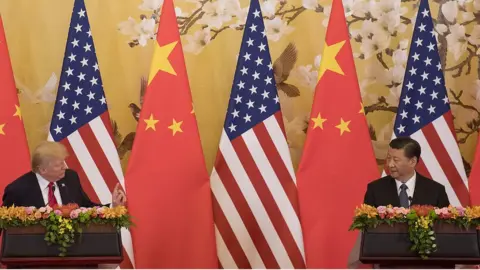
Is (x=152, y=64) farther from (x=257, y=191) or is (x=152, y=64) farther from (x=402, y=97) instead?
(x=402, y=97)

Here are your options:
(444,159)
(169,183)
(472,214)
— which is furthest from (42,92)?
(472,214)

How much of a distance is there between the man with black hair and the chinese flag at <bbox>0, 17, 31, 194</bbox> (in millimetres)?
2130

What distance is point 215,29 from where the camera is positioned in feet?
19.5

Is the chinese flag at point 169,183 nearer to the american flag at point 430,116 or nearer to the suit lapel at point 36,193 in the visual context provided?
the suit lapel at point 36,193

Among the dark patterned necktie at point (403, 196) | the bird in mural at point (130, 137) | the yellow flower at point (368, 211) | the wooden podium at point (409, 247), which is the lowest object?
the wooden podium at point (409, 247)

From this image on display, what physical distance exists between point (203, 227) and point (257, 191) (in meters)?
0.41

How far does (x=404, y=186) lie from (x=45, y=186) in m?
1.83

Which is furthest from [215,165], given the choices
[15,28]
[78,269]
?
[78,269]

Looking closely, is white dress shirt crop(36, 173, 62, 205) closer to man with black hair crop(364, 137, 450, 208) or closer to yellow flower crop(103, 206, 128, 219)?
yellow flower crop(103, 206, 128, 219)

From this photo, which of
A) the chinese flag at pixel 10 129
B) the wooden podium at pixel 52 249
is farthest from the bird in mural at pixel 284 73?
the wooden podium at pixel 52 249

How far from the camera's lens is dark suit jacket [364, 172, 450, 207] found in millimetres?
4496

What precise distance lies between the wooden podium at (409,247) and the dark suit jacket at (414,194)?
2.42ft

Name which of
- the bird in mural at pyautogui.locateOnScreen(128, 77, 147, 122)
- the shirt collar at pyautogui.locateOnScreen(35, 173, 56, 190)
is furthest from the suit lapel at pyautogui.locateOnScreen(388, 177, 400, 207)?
the bird in mural at pyautogui.locateOnScreen(128, 77, 147, 122)

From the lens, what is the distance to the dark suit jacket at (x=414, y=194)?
14.8ft
